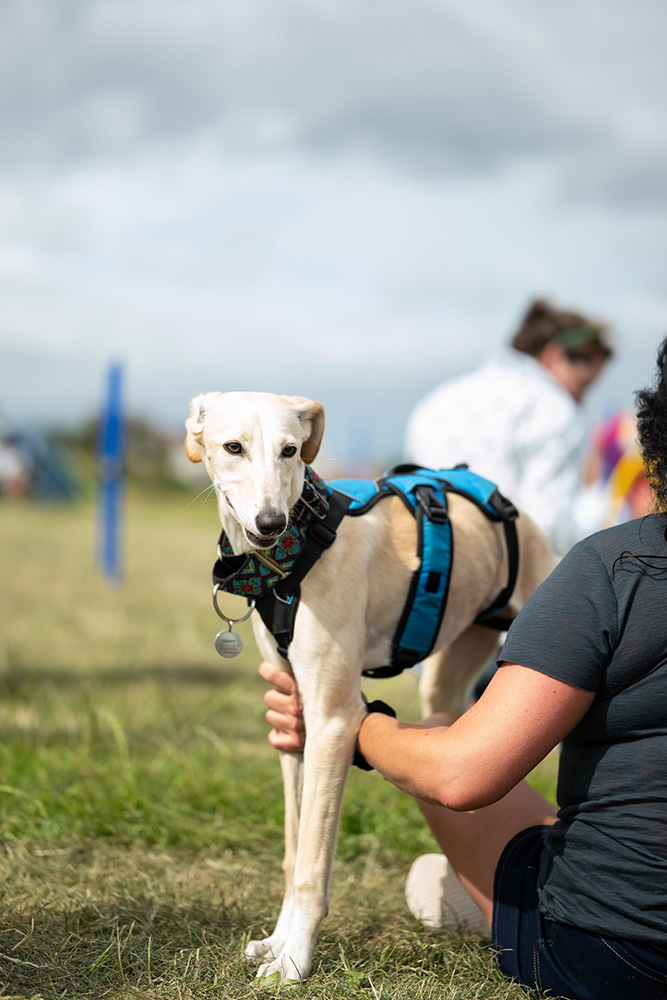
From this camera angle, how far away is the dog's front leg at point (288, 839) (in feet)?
7.54

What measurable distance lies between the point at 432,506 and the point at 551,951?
118 cm

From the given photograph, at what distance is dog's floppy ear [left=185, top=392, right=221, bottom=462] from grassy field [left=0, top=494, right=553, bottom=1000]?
0.49 ft

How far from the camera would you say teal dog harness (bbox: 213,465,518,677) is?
2.26m

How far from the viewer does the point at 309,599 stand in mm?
2271

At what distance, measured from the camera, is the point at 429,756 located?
1819 mm

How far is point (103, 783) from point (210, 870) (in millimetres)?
676

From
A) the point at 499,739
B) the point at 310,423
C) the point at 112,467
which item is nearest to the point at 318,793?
the point at 499,739

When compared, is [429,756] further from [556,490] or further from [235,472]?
[556,490]

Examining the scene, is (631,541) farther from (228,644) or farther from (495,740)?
(228,644)

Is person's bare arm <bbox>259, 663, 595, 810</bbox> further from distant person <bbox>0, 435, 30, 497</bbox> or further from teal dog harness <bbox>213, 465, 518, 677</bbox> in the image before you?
distant person <bbox>0, 435, 30, 497</bbox>

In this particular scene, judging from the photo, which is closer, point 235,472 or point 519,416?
point 235,472

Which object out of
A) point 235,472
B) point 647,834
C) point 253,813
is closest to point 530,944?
point 647,834

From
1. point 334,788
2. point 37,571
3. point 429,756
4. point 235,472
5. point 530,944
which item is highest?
point 235,472

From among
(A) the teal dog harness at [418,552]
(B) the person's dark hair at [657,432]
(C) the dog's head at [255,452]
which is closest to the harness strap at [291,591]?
(A) the teal dog harness at [418,552]
